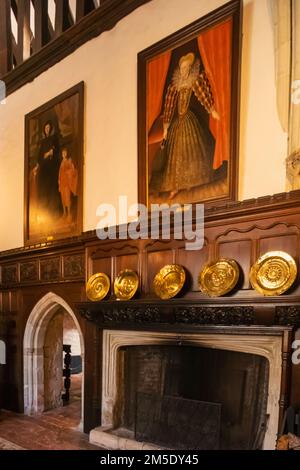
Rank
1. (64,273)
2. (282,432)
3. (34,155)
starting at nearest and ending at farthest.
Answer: (282,432), (64,273), (34,155)

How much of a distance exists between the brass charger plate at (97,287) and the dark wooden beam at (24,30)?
15.2 ft

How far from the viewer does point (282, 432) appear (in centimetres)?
314

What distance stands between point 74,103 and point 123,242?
2.50 metres

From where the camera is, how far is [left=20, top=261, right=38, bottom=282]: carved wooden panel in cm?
612

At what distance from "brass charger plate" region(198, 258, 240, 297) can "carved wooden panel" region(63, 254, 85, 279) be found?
208 centimetres

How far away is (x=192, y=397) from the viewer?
13.3ft

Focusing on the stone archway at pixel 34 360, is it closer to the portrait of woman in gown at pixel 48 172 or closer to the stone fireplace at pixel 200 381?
the portrait of woman in gown at pixel 48 172

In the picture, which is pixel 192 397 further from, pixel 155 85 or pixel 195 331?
pixel 155 85

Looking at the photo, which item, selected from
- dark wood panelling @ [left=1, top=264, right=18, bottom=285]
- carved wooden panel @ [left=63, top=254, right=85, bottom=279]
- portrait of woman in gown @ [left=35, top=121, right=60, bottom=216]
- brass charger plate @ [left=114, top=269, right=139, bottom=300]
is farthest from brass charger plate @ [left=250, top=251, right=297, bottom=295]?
dark wood panelling @ [left=1, top=264, right=18, bottom=285]

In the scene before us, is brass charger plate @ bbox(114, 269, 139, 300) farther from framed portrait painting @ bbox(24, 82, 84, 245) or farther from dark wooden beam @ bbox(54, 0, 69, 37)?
dark wooden beam @ bbox(54, 0, 69, 37)

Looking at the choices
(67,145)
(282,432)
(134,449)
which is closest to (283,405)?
(282,432)

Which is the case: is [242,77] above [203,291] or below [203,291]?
above
